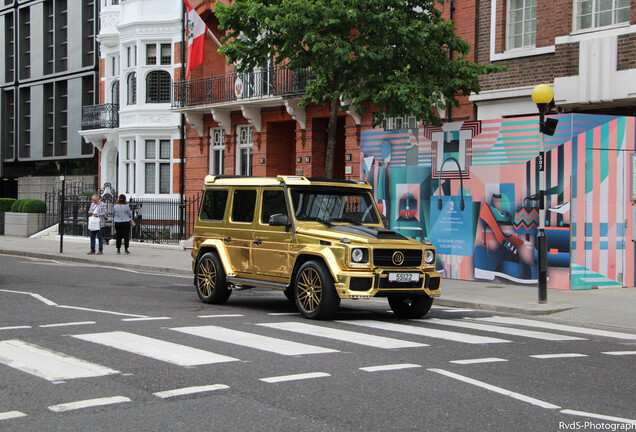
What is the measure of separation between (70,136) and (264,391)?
34.8 m

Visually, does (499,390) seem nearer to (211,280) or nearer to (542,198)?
(211,280)

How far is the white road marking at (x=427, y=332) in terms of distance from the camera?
9.51 metres

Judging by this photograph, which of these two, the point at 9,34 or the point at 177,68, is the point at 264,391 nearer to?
the point at 177,68

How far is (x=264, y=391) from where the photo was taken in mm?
6531

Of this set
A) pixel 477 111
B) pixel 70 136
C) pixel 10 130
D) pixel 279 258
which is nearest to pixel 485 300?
pixel 279 258

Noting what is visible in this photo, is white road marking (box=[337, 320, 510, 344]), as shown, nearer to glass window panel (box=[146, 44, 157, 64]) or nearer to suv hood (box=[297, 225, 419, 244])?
suv hood (box=[297, 225, 419, 244])

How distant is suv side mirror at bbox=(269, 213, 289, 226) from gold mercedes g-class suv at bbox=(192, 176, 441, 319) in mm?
16

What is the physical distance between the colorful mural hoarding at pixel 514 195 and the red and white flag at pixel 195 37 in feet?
32.5

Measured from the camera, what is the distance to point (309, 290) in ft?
36.1

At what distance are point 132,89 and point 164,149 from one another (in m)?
3.07

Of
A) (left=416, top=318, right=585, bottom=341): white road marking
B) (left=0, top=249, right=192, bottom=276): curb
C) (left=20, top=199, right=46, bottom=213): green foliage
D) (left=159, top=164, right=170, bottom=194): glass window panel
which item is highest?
(left=159, top=164, right=170, bottom=194): glass window panel

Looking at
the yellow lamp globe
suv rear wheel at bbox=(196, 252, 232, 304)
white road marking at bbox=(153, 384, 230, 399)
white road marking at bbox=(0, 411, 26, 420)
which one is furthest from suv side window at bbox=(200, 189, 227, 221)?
white road marking at bbox=(0, 411, 26, 420)

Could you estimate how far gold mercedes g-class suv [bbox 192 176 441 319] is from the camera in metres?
10.7

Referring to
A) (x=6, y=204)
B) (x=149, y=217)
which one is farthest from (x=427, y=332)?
(x=6, y=204)
